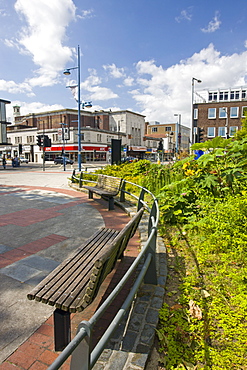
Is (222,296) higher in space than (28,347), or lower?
higher

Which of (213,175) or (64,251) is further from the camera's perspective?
(213,175)

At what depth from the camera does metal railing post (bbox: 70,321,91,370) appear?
1.15 metres

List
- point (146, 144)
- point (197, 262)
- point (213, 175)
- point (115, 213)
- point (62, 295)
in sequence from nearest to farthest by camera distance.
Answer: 1. point (62, 295)
2. point (197, 262)
3. point (213, 175)
4. point (115, 213)
5. point (146, 144)

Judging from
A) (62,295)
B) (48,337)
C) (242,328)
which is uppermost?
(62,295)

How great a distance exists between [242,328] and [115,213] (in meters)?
5.03

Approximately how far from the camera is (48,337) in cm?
230

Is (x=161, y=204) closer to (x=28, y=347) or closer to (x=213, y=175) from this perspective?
(x=213, y=175)

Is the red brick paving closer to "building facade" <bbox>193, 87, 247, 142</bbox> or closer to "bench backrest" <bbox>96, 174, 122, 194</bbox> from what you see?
"bench backrest" <bbox>96, 174, 122, 194</bbox>

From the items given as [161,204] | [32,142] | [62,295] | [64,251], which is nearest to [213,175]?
[161,204]

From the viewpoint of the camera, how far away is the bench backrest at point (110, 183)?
A: 747 cm

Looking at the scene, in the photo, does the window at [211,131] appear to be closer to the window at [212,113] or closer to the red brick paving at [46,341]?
the window at [212,113]

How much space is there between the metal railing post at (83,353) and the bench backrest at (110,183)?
6022 mm

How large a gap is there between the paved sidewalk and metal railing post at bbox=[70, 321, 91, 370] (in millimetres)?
759

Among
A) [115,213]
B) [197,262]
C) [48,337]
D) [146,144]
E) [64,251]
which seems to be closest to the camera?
[48,337]
